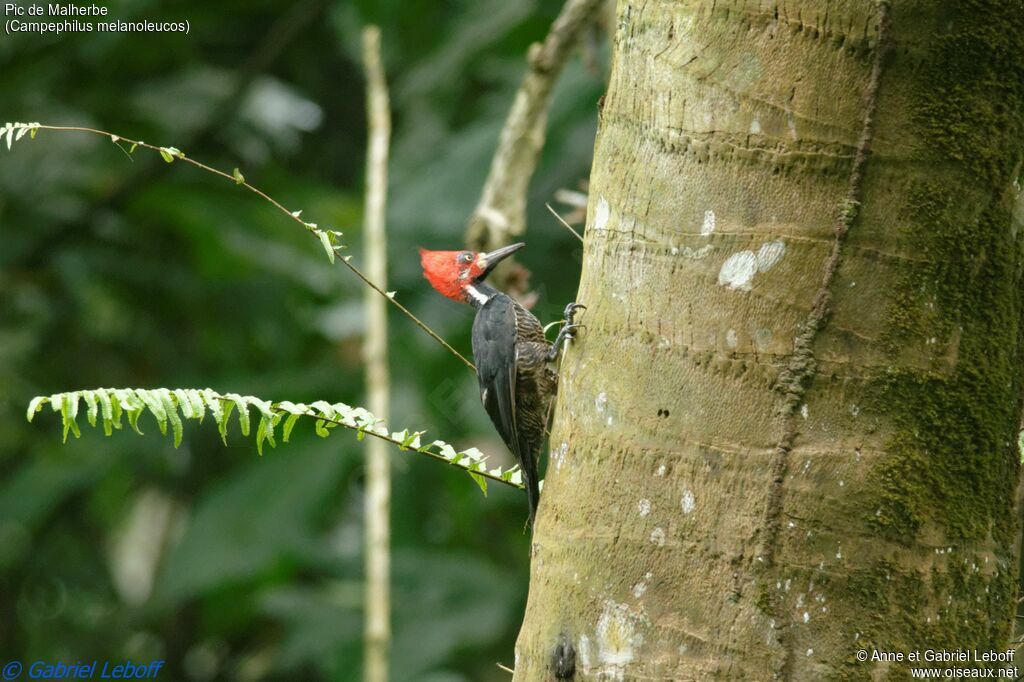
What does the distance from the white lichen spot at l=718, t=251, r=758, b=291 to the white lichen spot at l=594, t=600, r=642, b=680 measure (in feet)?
2.06

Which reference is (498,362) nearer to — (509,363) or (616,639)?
(509,363)

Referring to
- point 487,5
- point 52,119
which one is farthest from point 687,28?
point 52,119

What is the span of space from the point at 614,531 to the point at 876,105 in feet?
3.02

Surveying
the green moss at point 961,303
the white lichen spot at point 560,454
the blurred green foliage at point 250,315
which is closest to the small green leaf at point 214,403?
the white lichen spot at point 560,454

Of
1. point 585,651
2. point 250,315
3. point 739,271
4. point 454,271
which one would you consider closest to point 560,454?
point 585,651

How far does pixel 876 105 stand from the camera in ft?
6.52

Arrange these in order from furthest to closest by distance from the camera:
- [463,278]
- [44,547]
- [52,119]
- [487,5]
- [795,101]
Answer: [44,547] < [52,119] < [487,5] < [463,278] < [795,101]

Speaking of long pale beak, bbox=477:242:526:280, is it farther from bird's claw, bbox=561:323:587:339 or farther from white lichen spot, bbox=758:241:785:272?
white lichen spot, bbox=758:241:785:272

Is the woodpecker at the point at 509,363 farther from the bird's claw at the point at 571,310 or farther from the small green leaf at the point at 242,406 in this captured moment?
the small green leaf at the point at 242,406

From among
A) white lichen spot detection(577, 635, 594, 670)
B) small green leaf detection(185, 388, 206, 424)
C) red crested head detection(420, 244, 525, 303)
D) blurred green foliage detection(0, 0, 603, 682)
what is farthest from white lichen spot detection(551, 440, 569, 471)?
blurred green foliage detection(0, 0, 603, 682)

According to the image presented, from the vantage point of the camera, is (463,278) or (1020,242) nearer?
(1020,242)

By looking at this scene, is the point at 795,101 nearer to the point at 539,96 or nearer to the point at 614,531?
the point at 614,531

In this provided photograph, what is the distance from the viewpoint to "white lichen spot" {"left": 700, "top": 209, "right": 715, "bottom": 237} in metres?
2.06

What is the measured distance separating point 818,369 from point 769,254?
23 centimetres
